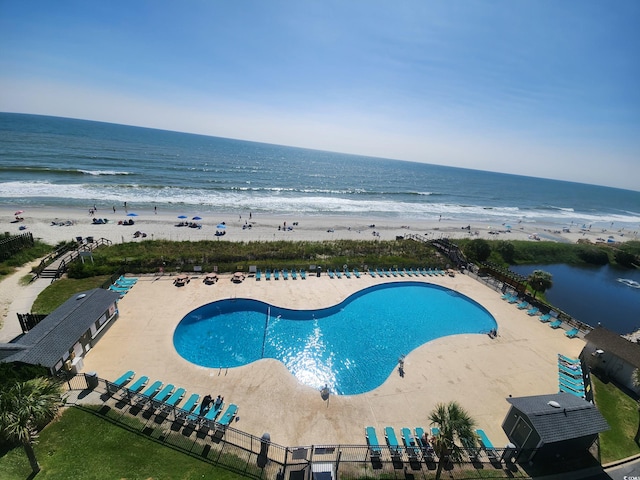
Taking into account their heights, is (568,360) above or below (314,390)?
above

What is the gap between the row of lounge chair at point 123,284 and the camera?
81.7 feet

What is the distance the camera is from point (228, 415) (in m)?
14.4

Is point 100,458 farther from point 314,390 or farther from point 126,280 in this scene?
point 126,280

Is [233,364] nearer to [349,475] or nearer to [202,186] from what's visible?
[349,475]

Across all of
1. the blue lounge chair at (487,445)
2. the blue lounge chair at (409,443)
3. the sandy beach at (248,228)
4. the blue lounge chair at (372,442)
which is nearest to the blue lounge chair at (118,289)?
the sandy beach at (248,228)

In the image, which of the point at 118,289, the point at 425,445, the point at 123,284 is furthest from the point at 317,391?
the point at 123,284

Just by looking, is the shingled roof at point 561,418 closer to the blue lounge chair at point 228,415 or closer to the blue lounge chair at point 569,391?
the blue lounge chair at point 569,391

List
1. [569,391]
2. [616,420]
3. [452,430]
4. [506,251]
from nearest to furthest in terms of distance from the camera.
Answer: [452,430], [616,420], [569,391], [506,251]

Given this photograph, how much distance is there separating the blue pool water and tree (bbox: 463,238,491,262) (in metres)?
13.4

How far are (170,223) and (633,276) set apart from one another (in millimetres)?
73885

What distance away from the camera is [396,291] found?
30516 millimetres

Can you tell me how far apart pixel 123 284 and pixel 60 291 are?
4297 millimetres

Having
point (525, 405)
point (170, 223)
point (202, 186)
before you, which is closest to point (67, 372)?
point (525, 405)

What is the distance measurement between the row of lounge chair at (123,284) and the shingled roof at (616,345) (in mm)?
36629
